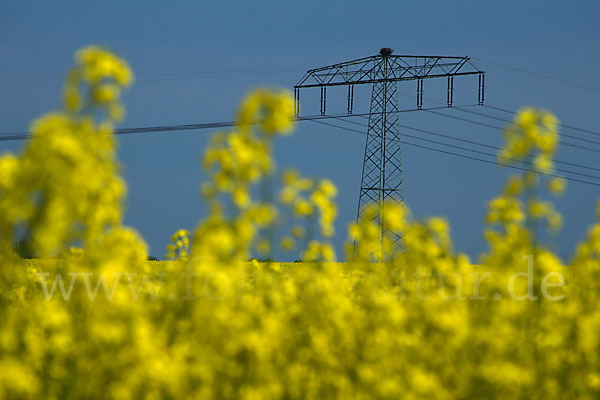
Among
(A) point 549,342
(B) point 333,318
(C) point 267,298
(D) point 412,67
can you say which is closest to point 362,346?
(B) point 333,318

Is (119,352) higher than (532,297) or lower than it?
lower

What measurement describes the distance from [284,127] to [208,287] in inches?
43.8

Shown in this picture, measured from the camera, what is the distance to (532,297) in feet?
17.9

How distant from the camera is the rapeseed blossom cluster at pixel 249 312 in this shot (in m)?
3.88

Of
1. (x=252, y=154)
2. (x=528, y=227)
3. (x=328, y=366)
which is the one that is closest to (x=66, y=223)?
(x=252, y=154)

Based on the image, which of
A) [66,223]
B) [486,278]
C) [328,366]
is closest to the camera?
[66,223]

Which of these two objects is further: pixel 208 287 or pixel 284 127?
pixel 284 127

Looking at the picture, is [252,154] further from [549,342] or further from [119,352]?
[549,342]

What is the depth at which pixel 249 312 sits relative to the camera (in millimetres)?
4484

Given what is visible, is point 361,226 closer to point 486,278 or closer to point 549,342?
point 486,278

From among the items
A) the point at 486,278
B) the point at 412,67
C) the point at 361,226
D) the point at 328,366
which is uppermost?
the point at 412,67

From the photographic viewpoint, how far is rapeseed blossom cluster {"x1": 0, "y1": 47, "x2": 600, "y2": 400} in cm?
388

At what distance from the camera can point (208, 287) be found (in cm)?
385

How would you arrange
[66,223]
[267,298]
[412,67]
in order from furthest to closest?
[412,67] < [267,298] < [66,223]
